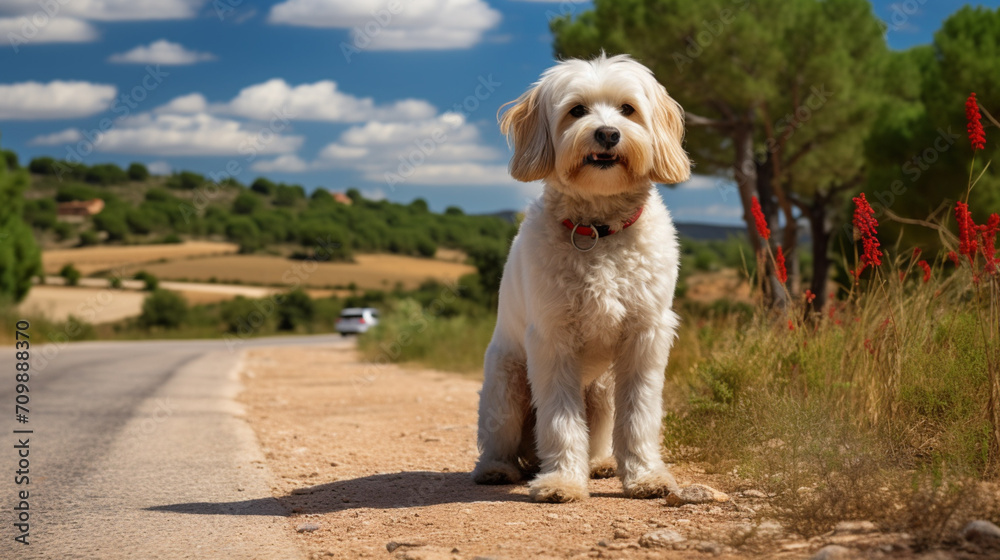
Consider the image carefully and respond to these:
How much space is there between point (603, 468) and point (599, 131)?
2.10 m

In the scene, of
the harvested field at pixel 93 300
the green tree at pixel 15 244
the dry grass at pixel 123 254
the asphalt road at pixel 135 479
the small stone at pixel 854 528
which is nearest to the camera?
the small stone at pixel 854 528

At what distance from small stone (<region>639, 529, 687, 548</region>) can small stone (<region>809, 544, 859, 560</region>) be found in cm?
62

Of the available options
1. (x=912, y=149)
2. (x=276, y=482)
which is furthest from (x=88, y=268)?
(x=276, y=482)

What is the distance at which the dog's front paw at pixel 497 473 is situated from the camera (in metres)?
5.16

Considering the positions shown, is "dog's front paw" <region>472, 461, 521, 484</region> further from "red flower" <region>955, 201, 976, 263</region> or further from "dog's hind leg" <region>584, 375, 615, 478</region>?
"red flower" <region>955, 201, 976, 263</region>

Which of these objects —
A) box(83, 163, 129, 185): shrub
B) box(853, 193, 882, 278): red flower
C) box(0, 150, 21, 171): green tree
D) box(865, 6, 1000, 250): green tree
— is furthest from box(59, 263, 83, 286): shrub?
box(83, 163, 129, 185): shrub

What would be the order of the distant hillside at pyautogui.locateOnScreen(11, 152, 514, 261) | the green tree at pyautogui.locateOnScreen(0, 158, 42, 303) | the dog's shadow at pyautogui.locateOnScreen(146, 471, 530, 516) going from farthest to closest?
the distant hillside at pyautogui.locateOnScreen(11, 152, 514, 261) → the green tree at pyautogui.locateOnScreen(0, 158, 42, 303) → the dog's shadow at pyautogui.locateOnScreen(146, 471, 530, 516)

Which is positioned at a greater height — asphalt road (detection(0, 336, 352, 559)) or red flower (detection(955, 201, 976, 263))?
red flower (detection(955, 201, 976, 263))

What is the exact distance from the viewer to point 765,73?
2267 centimetres

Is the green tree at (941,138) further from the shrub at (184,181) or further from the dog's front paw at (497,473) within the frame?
the shrub at (184,181)

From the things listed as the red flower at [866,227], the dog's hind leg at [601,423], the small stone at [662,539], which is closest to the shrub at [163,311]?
the dog's hind leg at [601,423]

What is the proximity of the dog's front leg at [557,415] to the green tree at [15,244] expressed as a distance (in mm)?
34136

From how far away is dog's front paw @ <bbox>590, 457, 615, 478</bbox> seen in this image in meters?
5.28

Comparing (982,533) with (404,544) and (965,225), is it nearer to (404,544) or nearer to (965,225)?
(965,225)
